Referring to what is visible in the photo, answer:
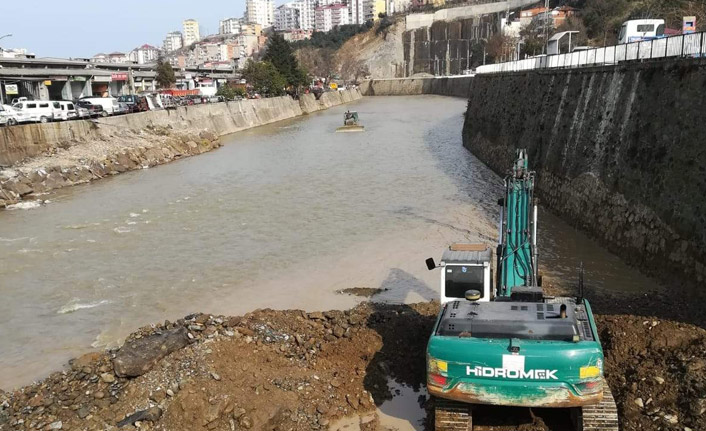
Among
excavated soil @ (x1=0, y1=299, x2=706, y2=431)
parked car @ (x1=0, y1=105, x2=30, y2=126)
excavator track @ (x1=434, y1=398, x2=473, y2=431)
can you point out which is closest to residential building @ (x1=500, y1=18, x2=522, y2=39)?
parked car @ (x1=0, y1=105, x2=30, y2=126)

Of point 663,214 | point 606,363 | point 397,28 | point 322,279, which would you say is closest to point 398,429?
point 606,363

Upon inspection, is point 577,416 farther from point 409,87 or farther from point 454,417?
point 409,87

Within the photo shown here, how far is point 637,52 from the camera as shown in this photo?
63.1 feet

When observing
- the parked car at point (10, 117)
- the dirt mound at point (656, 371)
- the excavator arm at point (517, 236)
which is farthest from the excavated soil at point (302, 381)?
the parked car at point (10, 117)

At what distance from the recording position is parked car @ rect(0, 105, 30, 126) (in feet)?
104

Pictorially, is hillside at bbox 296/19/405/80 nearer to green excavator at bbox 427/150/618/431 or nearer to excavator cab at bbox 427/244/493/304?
excavator cab at bbox 427/244/493/304

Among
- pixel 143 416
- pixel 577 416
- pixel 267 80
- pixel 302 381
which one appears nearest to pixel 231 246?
pixel 302 381

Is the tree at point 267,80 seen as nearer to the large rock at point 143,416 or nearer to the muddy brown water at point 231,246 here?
the muddy brown water at point 231,246

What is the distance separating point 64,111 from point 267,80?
40550mm

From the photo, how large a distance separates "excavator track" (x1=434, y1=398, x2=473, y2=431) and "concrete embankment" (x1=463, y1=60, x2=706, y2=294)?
7.69 metres

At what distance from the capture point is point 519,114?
30234 millimetres

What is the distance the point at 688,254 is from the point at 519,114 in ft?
60.9

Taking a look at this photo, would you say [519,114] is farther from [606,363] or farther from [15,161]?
[15,161]

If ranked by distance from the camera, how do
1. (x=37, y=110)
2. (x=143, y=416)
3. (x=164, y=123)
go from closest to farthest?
(x=143, y=416)
(x=37, y=110)
(x=164, y=123)
